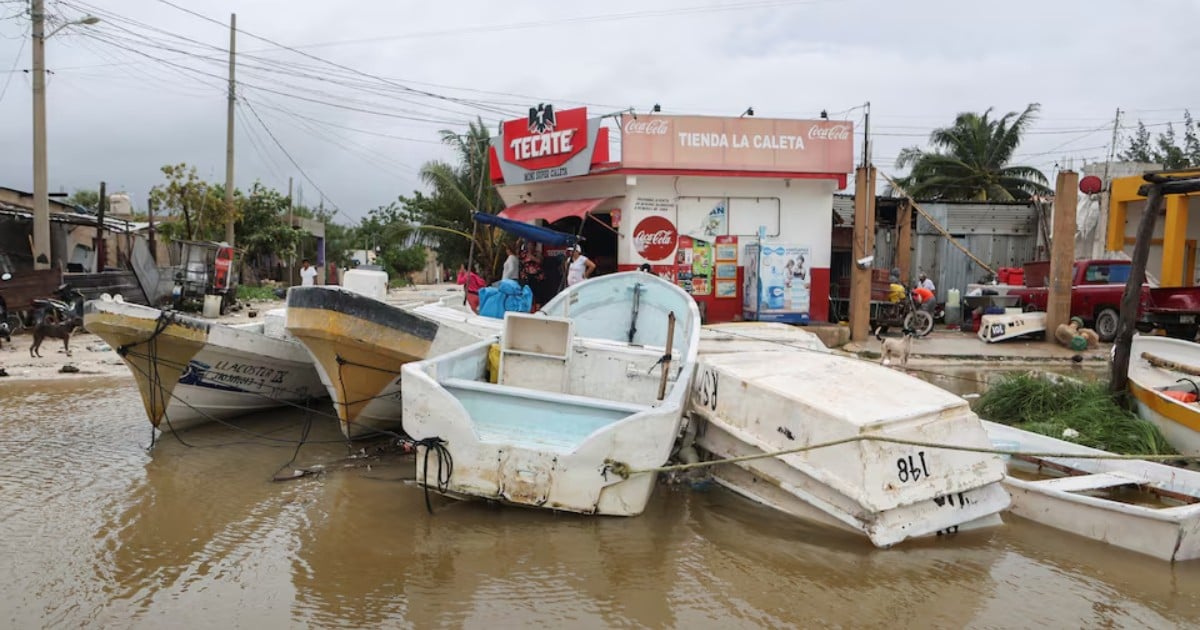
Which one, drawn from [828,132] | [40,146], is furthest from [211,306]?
[828,132]

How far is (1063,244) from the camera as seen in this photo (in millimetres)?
14164

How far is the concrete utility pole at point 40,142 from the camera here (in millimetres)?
15453

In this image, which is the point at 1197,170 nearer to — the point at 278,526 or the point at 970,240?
the point at 970,240

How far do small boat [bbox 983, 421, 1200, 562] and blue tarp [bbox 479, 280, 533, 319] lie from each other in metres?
5.84

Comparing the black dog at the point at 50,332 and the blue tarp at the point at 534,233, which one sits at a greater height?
the blue tarp at the point at 534,233

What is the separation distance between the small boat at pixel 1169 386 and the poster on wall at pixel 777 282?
6.53 metres

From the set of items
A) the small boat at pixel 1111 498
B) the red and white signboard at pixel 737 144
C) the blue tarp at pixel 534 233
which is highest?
the red and white signboard at pixel 737 144

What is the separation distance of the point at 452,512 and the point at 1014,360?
36.7ft

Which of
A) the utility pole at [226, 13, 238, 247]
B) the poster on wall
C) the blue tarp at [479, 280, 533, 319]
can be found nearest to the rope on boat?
the blue tarp at [479, 280, 533, 319]

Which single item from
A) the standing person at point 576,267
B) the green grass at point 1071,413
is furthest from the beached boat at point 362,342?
the green grass at point 1071,413

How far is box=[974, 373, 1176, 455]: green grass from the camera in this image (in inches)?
294

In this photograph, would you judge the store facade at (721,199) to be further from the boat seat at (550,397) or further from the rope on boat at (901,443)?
the rope on boat at (901,443)

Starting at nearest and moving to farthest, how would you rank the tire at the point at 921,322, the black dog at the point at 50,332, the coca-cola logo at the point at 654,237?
the black dog at the point at 50,332 → the coca-cola logo at the point at 654,237 → the tire at the point at 921,322

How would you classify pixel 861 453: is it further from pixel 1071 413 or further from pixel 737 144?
pixel 737 144
